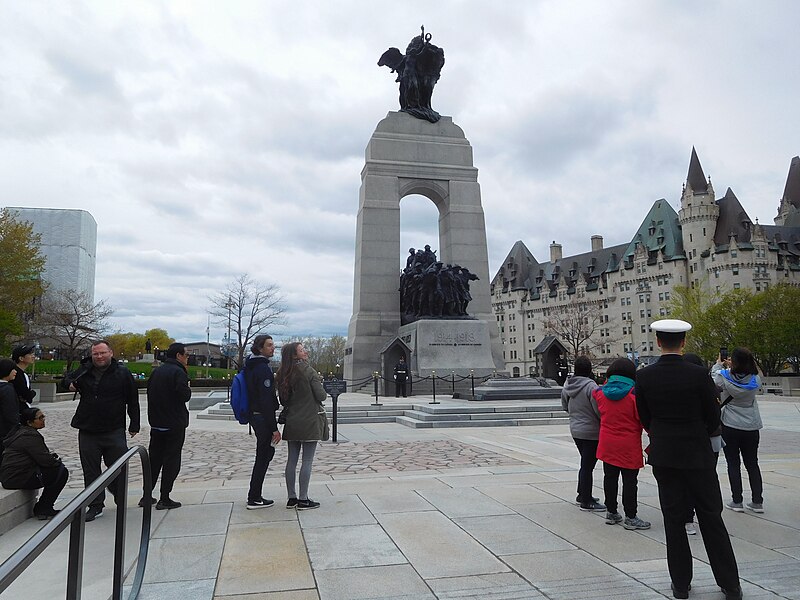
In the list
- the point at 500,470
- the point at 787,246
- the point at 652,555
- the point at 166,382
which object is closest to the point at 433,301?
the point at 500,470

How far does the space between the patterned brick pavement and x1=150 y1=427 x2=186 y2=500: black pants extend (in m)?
1.71

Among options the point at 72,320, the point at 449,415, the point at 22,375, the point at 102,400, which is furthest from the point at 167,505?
the point at 72,320

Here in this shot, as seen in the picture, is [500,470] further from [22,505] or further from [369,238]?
[369,238]

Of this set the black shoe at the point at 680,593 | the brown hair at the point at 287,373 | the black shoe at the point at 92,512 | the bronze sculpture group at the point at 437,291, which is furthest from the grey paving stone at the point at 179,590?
the bronze sculpture group at the point at 437,291

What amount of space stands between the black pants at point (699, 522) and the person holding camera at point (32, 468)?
5187 millimetres

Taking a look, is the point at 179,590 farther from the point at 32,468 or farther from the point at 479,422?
the point at 479,422

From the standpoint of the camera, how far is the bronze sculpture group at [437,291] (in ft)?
85.5

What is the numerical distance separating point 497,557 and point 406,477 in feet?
11.7

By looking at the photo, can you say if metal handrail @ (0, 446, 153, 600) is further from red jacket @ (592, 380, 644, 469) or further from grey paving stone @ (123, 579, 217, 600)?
red jacket @ (592, 380, 644, 469)

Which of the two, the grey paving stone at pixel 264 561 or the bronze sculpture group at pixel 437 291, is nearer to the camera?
the grey paving stone at pixel 264 561

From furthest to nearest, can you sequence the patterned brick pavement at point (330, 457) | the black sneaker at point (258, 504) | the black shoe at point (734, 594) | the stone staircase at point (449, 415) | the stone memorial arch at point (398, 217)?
the stone memorial arch at point (398, 217), the stone staircase at point (449, 415), the patterned brick pavement at point (330, 457), the black sneaker at point (258, 504), the black shoe at point (734, 594)

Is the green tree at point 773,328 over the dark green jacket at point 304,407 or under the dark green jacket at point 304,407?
over

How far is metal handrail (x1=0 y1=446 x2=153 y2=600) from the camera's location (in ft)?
6.24

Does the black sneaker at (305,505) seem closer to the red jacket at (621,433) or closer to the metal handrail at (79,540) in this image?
the metal handrail at (79,540)
